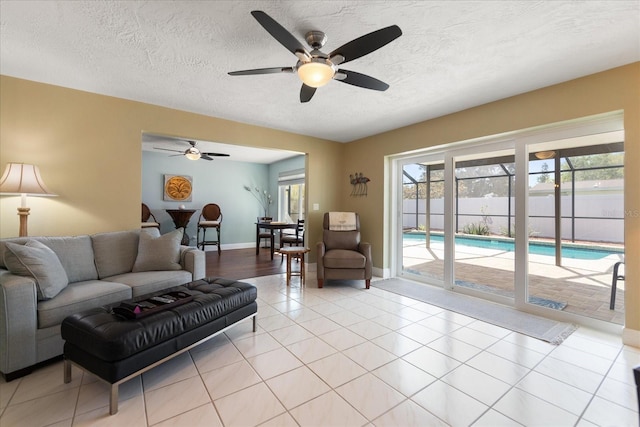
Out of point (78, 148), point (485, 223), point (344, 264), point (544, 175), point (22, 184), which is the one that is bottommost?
point (344, 264)

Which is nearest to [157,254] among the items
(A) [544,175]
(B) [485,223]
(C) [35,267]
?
(C) [35,267]

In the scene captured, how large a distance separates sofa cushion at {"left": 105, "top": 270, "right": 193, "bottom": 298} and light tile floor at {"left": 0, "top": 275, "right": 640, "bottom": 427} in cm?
70

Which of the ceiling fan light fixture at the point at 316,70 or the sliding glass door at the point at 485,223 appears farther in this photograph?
the sliding glass door at the point at 485,223

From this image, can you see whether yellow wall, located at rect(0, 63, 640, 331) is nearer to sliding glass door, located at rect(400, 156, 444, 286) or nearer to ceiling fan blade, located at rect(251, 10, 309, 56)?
sliding glass door, located at rect(400, 156, 444, 286)

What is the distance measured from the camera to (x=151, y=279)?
263 centimetres

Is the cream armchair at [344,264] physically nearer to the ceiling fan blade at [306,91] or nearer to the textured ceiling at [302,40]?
the textured ceiling at [302,40]

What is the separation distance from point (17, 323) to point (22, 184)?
1.40 meters

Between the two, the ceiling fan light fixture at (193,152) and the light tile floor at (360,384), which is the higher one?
the ceiling fan light fixture at (193,152)

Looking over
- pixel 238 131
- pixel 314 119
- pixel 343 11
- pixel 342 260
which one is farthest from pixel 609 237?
pixel 238 131

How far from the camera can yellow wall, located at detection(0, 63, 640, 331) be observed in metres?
2.40

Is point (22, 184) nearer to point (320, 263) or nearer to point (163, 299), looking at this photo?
point (163, 299)

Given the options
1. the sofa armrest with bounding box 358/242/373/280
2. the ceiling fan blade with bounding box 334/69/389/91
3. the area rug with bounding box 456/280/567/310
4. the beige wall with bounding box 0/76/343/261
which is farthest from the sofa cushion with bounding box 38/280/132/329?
the area rug with bounding box 456/280/567/310

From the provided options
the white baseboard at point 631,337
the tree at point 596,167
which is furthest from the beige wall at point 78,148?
the white baseboard at point 631,337

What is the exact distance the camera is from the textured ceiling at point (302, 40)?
5.79 feet
